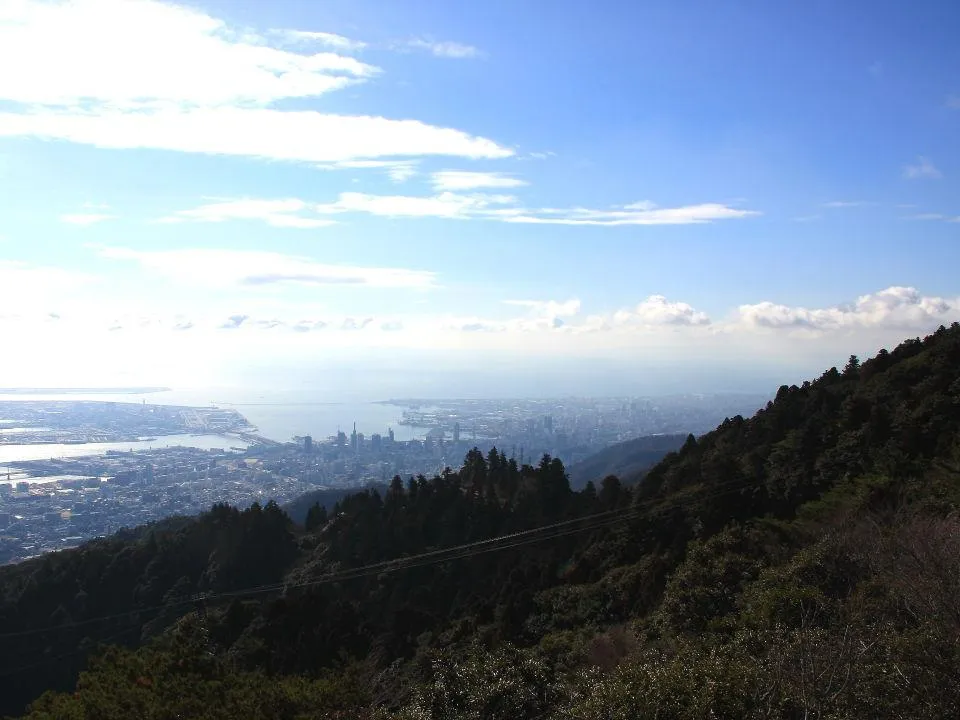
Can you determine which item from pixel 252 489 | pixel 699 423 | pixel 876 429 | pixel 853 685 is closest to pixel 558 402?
pixel 699 423

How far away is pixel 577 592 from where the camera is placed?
18125mm

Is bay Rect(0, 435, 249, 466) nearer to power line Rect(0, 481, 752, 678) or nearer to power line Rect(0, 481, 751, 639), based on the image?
power line Rect(0, 481, 752, 678)

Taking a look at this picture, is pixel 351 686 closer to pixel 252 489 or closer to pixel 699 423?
→ pixel 252 489

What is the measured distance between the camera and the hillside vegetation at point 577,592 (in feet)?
27.8

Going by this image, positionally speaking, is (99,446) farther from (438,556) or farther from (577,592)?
(577,592)

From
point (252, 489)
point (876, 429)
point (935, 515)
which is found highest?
point (876, 429)

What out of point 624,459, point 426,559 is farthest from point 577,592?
point 624,459

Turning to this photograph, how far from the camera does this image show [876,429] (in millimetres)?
19422

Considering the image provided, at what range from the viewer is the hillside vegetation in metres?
8.48

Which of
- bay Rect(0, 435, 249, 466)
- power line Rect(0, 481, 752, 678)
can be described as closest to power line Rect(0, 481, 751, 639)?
power line Rect(0, 481, 752, 678)

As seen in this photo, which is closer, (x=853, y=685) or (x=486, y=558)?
(x=853, y=685)

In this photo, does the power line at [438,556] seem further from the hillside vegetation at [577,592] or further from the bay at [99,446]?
the bay at [99,446]

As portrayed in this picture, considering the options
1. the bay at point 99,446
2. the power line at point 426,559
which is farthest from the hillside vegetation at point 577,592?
the bay at point 99,446

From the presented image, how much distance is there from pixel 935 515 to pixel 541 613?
9171 millimetres
